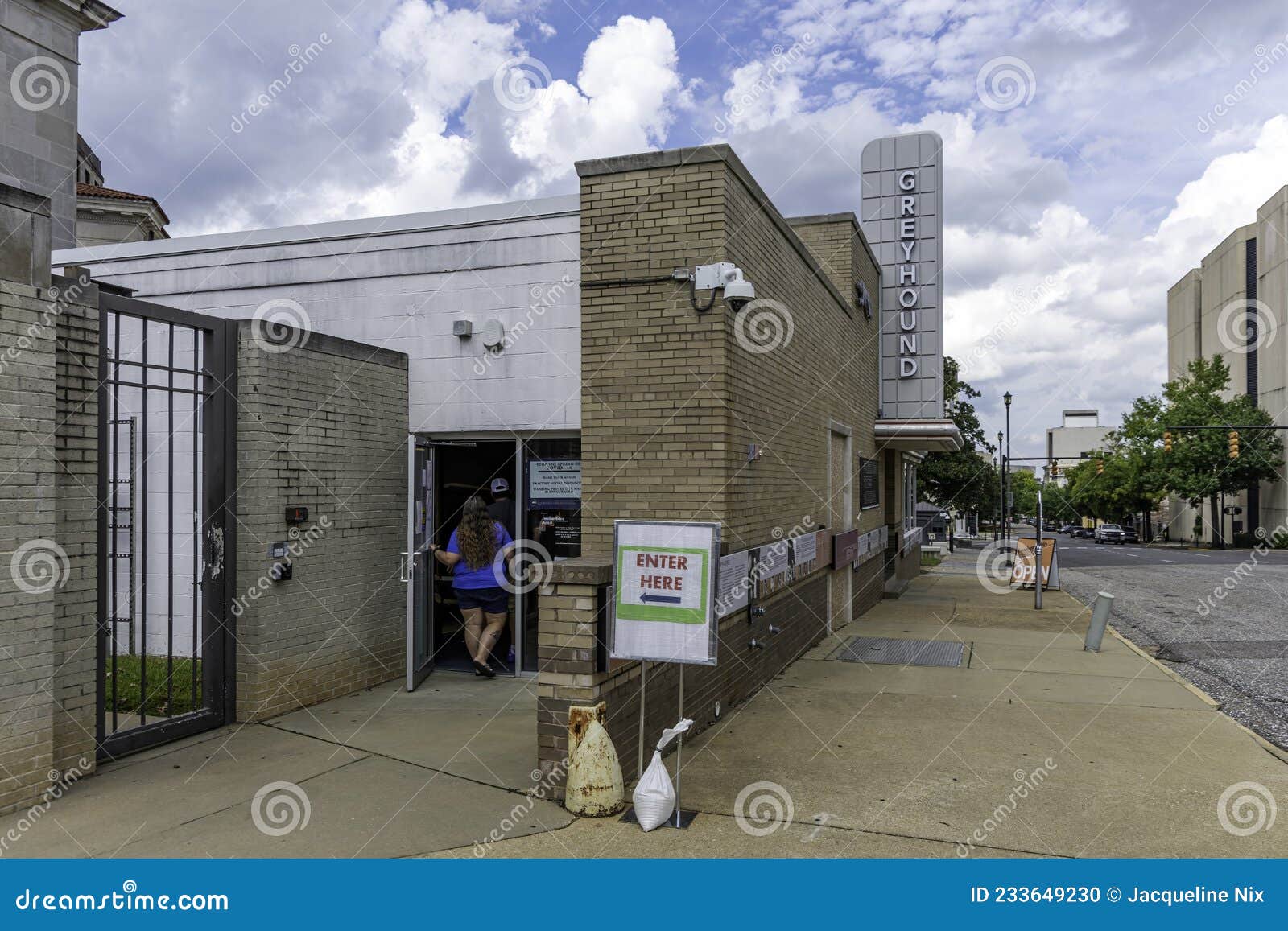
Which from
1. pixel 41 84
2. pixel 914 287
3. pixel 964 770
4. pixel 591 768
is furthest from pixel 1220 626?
pixel 41 84

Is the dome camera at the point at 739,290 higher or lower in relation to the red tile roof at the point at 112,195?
lower

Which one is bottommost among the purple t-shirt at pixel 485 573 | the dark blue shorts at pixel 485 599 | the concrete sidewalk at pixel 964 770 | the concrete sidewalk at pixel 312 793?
the concrete sidewalk at pixel 964 770

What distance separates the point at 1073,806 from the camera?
5.36m

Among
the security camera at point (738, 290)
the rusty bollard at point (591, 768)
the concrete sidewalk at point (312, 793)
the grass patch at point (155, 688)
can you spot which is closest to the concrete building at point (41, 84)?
the grass patch at point (155, 688)

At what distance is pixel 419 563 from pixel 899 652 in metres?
6.02

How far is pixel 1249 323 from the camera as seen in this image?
165 ft

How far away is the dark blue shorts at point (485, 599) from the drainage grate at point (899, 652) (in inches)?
160

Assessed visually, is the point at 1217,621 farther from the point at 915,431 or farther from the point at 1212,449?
the point at 1212,449

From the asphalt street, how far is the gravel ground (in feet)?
0.04

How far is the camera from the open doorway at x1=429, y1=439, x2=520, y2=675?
8.97 meters

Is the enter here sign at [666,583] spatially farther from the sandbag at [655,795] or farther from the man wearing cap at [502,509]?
the man wearing cap at [502,509]

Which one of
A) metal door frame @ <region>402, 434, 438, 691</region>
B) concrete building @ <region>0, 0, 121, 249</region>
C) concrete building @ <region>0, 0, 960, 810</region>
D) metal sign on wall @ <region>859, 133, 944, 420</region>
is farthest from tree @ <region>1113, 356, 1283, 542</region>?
concrete building @ <region>0, 0, 121, 249</region>

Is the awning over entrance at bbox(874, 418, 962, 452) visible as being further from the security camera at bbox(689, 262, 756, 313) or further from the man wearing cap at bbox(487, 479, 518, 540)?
the security camera at bbox(689, 262, 756, 313)

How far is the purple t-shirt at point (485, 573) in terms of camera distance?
8492mm
